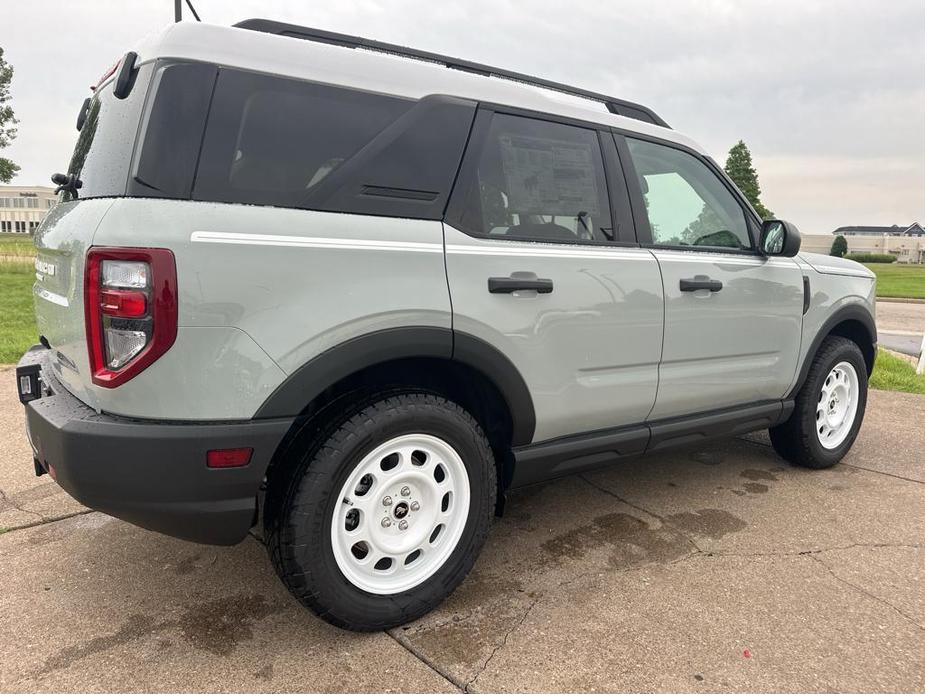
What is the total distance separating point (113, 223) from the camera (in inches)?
75.4

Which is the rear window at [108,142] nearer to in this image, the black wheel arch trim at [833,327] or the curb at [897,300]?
the black wheel arch trim at [833,327]

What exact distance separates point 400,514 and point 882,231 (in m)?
114

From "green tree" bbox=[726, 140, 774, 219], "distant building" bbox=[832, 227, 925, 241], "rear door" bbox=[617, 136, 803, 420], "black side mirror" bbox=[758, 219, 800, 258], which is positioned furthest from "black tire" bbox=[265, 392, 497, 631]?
"distant building" bbox=[832, 227, 925, 241]

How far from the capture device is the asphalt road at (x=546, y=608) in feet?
6.98

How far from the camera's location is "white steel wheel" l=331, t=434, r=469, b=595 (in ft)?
7.52

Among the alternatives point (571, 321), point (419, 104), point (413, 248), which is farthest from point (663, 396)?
point (419, 104)

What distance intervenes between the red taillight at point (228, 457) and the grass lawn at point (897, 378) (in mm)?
7129

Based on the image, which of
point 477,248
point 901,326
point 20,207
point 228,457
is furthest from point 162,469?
point 20,207

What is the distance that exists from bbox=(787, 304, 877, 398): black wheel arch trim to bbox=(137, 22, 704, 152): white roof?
2117 millimetres

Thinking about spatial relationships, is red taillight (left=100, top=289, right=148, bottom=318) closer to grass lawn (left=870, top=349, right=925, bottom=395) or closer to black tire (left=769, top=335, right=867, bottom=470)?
black tire (left=769, top=335, right=867, bottom=470)

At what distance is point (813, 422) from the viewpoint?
407 centimetres

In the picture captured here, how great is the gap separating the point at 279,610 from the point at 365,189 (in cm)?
158

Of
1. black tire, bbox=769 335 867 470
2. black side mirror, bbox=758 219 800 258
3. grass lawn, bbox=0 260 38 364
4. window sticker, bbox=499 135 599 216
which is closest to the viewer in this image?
window sticker, bbox=499 135 599 216

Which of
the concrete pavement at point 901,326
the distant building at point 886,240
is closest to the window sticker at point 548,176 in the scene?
the concrete pavement at point 901,326
